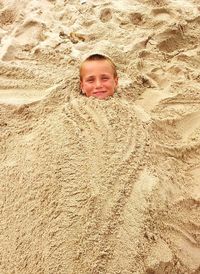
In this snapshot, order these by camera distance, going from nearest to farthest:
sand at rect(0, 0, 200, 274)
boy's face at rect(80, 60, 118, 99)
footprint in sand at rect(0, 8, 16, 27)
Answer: sand at rect(0, 0, 200, 274) → boy's face at rect(80, 60, 118, 99) → footprint in sand at rect(0, 8, 16, 27)

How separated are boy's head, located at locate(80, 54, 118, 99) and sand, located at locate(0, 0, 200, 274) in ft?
0.21

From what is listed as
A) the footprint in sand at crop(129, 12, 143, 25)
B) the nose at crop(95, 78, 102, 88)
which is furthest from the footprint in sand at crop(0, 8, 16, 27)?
the nose at crop(95, 78, 102, 88)

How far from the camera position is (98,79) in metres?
2.37

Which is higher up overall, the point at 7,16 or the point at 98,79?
→ the point at 7,16

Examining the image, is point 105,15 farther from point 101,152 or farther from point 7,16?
point 101,152

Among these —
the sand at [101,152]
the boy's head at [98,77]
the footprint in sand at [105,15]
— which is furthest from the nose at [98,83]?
the footprint in sand at [105,15]

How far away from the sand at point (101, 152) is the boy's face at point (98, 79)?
0.21 ft

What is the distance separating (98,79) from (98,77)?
14 mm

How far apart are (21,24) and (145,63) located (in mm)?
1028

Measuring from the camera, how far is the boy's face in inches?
90.9

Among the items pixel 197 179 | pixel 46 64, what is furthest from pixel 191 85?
pixel 46 64

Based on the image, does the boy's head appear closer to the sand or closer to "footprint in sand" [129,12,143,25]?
the sand

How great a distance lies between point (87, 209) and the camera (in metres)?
1.67

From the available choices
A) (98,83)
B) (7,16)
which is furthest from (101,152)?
(7,16)
